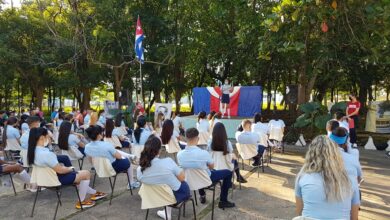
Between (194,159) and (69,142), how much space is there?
3.17 meters

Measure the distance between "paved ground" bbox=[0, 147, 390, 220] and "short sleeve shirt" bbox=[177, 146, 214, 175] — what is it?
83 centimetres

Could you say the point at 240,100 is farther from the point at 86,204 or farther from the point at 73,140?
the point at 86,204

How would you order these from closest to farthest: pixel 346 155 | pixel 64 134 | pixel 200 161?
1. pixel 346 155
2. pixel 200 161
3. pixel 64 134

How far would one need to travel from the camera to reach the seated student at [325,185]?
2.31 metres

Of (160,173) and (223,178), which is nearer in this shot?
(160,173)

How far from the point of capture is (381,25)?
716 cm

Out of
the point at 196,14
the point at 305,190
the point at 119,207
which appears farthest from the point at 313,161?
the point at 196,14

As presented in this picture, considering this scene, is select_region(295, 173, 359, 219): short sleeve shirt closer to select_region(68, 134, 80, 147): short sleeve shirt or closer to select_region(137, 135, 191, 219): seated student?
select_region(137, 135, 191, 219): seated student

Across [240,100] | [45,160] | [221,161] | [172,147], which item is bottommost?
[172,147]

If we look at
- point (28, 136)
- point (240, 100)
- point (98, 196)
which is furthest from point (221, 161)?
point (240, 100)

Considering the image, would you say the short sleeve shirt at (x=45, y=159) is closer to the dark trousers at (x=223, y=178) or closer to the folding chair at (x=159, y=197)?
the folding chair at (x=159, y=197)

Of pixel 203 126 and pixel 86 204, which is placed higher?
pixel 203 126

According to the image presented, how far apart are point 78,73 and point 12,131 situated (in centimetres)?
1379

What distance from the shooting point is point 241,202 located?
537cm
